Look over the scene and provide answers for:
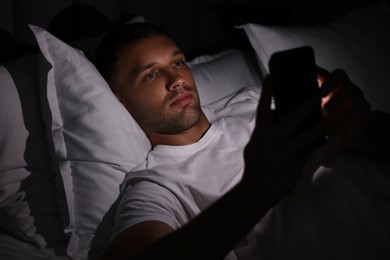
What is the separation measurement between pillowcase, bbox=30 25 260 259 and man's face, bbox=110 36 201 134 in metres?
0.06

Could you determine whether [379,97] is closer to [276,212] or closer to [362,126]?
[362,126]

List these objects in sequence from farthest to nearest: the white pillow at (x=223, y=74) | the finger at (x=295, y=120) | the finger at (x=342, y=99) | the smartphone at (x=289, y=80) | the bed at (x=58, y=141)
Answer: the white pillow at (x=223, y=74) → the bed at (x=58, y=141) → the finger at (x=342, y=99) → the smartphone at (x=289, y=80) → the finger at (x=295, y=120)

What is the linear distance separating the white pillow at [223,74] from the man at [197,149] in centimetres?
13

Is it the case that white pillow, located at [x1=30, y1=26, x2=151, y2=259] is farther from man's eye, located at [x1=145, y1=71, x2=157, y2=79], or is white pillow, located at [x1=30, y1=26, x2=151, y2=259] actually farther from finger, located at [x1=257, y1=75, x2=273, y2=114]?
finger, located at [x1=257, y1=75, x2=273, y2=114]

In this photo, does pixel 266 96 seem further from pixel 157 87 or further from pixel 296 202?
pixel 157 87

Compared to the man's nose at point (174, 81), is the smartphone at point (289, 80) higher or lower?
higher

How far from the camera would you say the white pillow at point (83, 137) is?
1.21m

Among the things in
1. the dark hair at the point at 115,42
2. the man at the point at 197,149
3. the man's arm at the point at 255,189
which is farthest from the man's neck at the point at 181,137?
the man's arm at the point at 255,189

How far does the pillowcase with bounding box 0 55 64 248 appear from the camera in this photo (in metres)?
1.24

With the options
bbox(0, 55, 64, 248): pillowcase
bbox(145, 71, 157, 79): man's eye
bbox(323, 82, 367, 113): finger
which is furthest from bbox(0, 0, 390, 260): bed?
bbox(323, 82, 367, 113): finger

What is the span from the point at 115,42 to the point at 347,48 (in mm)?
871

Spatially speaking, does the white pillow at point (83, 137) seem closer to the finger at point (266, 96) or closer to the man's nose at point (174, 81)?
the man's nose at point (174, 81)

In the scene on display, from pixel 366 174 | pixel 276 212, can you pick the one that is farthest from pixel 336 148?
pixel 276 212

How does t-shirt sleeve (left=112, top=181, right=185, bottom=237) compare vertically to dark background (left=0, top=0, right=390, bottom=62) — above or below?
below
